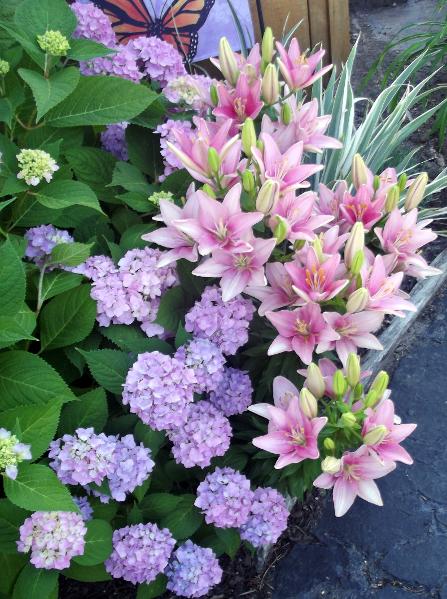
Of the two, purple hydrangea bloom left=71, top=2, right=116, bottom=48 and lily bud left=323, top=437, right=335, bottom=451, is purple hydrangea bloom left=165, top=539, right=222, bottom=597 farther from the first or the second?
purple hydrangea bloom left=71, top=2, right=116, bottom=48

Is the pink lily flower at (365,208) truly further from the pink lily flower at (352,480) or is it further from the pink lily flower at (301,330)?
the pink lily flower at (352,480)

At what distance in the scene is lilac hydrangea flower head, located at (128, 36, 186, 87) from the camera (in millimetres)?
1636

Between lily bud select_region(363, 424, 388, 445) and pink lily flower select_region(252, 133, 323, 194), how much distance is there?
0.44 metres

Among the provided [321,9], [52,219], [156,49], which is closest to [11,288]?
[52,219]

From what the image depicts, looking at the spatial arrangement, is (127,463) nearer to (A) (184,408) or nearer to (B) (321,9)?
(A) (184,408)

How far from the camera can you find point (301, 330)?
3.98 feet

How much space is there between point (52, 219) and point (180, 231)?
337 millimetres

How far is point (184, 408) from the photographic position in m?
1.22

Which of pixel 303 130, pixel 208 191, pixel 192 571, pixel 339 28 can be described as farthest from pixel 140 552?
pixel 339 28

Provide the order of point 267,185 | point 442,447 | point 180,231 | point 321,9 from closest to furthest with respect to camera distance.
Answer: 1. point 267,185
2. point 180,231
3. point 442,447
4. point 321,9

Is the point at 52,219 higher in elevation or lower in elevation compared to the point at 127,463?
higher

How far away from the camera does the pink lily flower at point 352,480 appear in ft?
3.83

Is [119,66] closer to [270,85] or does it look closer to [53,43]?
[53,43]

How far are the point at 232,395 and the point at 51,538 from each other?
1.40ft
